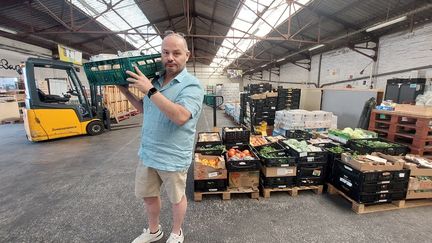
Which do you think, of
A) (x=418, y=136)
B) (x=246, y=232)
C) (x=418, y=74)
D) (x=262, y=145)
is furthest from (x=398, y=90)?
(x=246, y=232)

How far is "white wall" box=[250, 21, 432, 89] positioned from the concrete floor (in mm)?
6533

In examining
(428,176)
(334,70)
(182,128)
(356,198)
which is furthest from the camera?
(334,70)

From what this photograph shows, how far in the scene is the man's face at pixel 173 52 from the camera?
4.71 feet

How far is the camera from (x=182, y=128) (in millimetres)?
1553

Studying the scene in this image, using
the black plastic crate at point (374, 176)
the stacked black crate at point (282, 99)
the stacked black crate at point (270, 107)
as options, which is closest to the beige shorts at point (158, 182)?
the black plastic crate at point (374, 176)

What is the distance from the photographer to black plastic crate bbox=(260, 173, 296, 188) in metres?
3.10

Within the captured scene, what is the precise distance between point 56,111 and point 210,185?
564 cm

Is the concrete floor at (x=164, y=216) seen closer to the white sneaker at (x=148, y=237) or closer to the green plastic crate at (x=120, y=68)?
the white sneaker at (x=148, y=237)

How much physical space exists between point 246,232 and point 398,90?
7888mm

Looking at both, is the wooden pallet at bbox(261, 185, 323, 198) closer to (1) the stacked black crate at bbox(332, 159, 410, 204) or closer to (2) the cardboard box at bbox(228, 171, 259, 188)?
(2) the cardboard box at bbox(228, 171, 259, 188)

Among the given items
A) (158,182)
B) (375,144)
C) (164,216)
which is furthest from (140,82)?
(375,144)

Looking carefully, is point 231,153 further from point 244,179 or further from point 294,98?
point 294,98

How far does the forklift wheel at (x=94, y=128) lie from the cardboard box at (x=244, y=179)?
5.90 m

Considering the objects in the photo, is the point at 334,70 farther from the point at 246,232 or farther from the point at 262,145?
the point at 246,232
